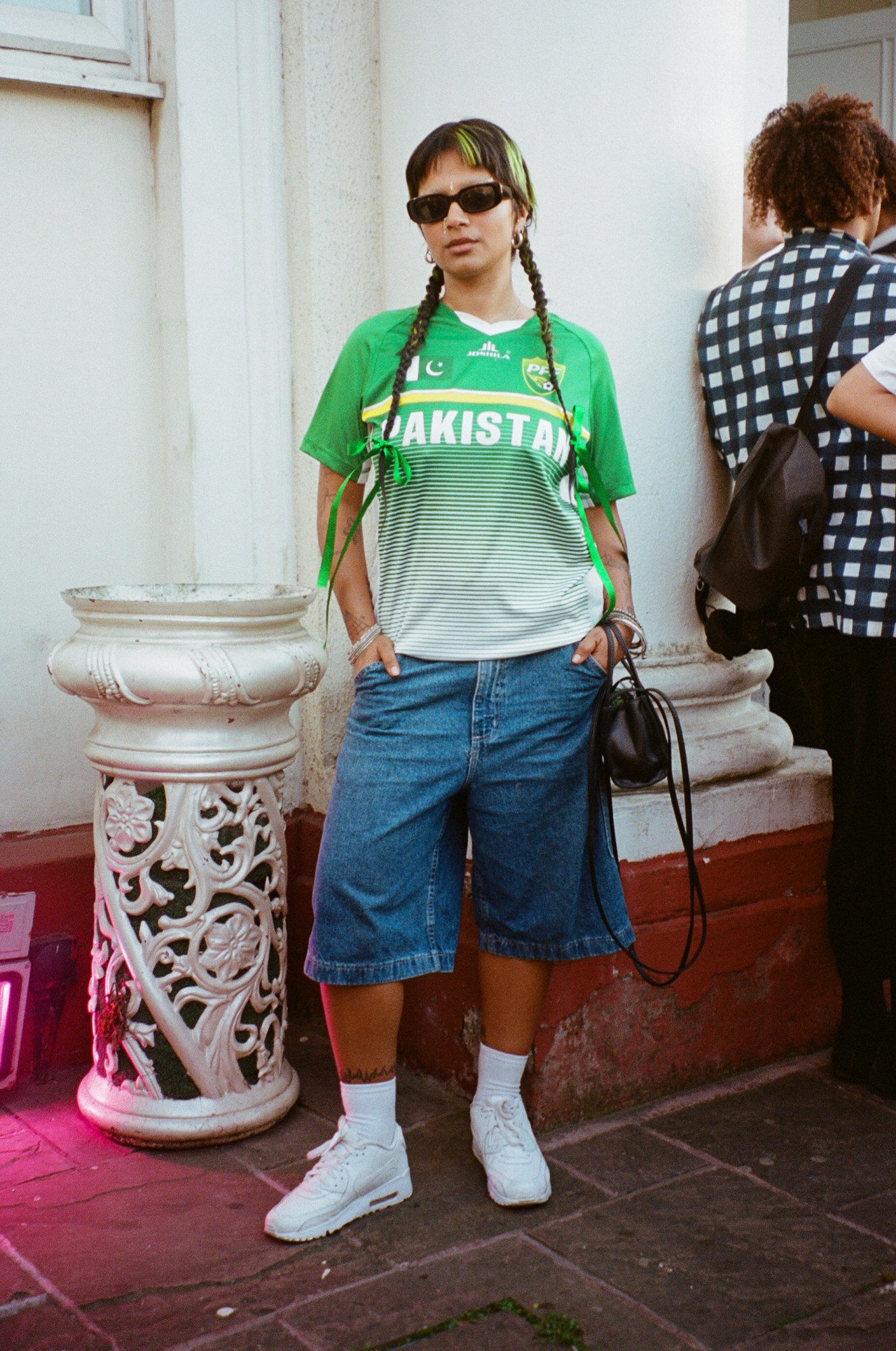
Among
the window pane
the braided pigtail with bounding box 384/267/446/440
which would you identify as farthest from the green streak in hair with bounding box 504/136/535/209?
the window pane

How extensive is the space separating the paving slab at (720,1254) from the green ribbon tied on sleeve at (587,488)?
1.11 metres

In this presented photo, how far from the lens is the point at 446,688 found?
7.62 feet

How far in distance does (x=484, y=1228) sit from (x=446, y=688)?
38.1 inches

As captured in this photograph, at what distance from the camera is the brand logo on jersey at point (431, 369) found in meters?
2.30

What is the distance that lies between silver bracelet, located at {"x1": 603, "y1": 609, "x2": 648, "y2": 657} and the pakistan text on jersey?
1.20ft

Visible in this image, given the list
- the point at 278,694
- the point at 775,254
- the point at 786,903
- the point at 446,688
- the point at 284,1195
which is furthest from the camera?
the point at 786,903

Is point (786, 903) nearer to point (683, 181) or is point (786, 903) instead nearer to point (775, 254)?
point (775, 254)

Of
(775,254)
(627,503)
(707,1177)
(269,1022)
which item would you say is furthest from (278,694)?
(775,254)

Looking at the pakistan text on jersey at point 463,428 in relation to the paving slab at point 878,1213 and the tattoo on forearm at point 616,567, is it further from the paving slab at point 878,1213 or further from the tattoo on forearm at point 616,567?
the paving slab at point 878,1213

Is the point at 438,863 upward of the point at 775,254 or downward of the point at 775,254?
downward

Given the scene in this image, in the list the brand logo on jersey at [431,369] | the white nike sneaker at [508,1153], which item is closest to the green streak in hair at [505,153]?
the brand logo on jersey at [431,369]

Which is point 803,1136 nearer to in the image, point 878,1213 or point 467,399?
point 878,1213

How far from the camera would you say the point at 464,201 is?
2.22 metres

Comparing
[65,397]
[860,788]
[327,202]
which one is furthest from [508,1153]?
[327,202]
